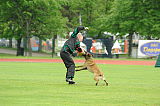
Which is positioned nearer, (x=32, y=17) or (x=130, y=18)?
(x=32, y=17)

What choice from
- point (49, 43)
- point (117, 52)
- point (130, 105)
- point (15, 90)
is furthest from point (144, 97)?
point (49, 43)

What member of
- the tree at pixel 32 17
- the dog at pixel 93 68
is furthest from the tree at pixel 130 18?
the dog at pixel 93 68

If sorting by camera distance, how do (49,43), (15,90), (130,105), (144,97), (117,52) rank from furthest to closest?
(49,43) < (117,52) < (15,90) < (144,97) < (130,105)

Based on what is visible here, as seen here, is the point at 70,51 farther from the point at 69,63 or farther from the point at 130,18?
the point at 130,18

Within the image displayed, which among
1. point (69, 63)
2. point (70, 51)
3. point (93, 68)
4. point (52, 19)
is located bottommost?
point (93, 68)

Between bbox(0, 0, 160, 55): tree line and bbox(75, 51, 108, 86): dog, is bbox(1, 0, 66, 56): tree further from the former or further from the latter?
bbox(75, 51, 108, 86): dog

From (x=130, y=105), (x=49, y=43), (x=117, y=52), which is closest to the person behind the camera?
(x=130, y=105)

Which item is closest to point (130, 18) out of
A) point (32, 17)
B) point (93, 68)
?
point (32, 17)

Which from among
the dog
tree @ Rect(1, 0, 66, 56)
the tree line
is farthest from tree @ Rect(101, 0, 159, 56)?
the dog

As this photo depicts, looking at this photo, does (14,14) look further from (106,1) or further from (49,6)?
(106,1)

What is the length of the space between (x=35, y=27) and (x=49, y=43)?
9971 millimetres

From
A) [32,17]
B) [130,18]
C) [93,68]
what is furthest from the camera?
[130,18]

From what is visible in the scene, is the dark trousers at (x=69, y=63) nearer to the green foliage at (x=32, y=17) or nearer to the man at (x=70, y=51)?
the man at (x=70, y=51)

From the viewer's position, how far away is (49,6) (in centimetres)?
5094
